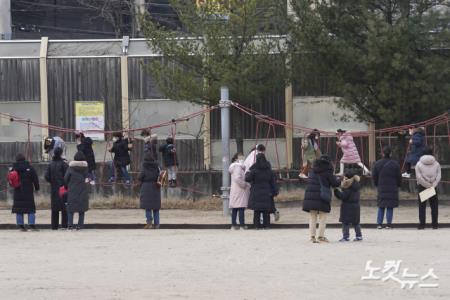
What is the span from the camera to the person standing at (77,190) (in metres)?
19.4

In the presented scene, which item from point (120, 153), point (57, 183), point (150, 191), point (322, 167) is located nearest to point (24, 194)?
point (57, 183)

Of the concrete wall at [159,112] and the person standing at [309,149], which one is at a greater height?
the concrete wall at [159,112]

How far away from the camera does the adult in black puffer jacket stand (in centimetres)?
1922

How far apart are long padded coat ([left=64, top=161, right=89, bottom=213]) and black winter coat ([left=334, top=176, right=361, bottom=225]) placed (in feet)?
19.8

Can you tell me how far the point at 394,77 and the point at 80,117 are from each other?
9447mm

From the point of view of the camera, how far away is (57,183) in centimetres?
1997

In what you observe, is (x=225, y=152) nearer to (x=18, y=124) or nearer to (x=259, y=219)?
(x=259, y=219)

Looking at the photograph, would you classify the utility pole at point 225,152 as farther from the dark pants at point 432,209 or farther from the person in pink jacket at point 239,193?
the dark pants at point 432,209

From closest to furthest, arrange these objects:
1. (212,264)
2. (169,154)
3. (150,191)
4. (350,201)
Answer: (212,264)
(350,201)
(150,191)
(169,154)

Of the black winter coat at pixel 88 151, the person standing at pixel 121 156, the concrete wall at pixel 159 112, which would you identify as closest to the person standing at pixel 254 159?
the person standing at pixel 121 156

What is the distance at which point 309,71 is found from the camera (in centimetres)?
2419

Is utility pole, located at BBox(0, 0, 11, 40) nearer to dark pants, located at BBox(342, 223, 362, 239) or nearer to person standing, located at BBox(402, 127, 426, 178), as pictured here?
person standing, located at BBox(402, 127, 426, 178)

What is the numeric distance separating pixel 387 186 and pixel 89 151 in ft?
29.3

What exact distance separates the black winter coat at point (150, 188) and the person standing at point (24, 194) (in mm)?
2360
